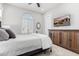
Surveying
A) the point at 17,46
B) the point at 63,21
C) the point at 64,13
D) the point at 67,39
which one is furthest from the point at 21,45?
the point at 64,13

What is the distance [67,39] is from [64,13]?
129 centimetres

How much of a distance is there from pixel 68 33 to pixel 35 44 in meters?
1.63

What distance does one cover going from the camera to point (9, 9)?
2820mm

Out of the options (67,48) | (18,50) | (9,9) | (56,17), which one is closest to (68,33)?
(67,48)

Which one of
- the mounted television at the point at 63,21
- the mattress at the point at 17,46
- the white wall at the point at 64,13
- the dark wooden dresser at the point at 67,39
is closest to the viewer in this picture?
the mattress at the point at 17,46

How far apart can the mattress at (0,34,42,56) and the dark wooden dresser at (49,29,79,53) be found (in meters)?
1.38

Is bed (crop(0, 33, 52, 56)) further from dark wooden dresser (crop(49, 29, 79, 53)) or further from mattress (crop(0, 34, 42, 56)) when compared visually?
dark wooden dresser (crop(49, 29, 79, 53))

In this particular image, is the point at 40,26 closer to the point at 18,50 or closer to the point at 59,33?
the point at 59,33

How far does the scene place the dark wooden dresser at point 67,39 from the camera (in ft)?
8.45

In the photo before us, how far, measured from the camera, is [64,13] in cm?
343

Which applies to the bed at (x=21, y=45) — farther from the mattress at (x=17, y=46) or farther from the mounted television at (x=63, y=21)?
the mounted television at (x=63, y=21)

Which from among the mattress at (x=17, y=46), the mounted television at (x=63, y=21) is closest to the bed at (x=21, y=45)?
the mattress at (x=17, y=46)

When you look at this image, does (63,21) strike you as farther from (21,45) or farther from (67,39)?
(21,45)

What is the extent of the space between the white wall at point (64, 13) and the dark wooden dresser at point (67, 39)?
298 mm
